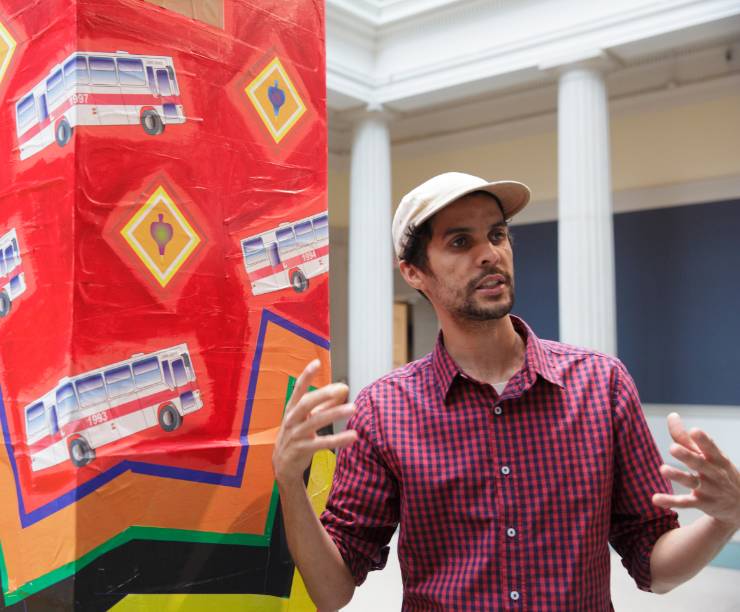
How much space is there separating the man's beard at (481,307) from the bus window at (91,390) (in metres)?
0.70

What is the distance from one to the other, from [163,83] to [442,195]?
57 cm

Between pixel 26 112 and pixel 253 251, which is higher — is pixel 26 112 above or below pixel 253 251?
above

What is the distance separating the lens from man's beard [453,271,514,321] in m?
1.54

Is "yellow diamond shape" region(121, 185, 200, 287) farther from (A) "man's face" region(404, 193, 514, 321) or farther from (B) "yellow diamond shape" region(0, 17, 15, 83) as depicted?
(A) "man's face" region(404, 193, 514, 321)

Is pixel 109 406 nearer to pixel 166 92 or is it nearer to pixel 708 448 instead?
pixel 166 92

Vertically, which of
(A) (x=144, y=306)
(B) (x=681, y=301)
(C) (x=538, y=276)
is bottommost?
(A) (x=144, y=306)

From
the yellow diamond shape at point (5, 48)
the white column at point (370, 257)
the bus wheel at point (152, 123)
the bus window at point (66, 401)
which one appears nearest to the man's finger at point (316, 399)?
the bus window at point (66, 401)

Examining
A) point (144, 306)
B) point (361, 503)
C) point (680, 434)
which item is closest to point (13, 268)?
point (144, 306)

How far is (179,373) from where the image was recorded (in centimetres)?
141

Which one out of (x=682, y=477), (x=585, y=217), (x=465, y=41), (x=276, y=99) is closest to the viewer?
(x=682, y=477)

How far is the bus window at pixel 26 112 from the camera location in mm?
1406

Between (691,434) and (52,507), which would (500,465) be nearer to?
(691,434)

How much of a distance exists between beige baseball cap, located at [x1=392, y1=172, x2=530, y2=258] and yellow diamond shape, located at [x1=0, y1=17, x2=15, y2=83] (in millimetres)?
790

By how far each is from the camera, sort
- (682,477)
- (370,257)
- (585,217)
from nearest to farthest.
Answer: (682,477), (585,217), (370,257)
